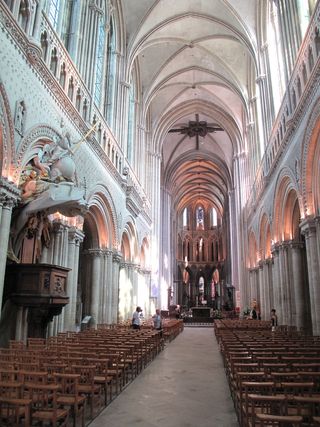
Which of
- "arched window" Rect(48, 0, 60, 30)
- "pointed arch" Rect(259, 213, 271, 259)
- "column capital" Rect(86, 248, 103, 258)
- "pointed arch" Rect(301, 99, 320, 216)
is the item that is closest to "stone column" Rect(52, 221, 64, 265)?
"column capital" Rect(86, 248, 103, 258)

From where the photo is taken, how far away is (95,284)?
49.1ft

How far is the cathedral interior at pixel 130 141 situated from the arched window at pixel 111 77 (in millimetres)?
64

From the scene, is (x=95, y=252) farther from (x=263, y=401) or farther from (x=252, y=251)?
(x=252, y=251)

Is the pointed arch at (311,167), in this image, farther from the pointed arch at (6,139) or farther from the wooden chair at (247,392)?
the pointed arch at (6,139)

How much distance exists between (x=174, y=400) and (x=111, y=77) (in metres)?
15.5

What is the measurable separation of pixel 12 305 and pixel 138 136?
54.6 feet

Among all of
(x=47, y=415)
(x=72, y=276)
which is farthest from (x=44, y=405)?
(x=72, y=276)

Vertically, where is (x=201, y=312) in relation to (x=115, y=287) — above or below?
below

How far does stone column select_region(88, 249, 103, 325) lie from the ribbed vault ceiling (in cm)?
1093

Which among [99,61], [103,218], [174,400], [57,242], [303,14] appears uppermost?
[99,61]

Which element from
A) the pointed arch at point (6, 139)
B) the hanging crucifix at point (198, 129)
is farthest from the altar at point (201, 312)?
the pointed arch at point (6, 139)

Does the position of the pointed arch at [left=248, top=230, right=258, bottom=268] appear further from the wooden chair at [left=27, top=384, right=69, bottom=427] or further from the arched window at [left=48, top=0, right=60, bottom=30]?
the wooden chair at [left=27, top=384, right=69, bottom=427]

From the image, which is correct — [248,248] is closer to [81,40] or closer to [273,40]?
[273,40]

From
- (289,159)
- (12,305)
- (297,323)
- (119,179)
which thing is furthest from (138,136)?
(12,305)
